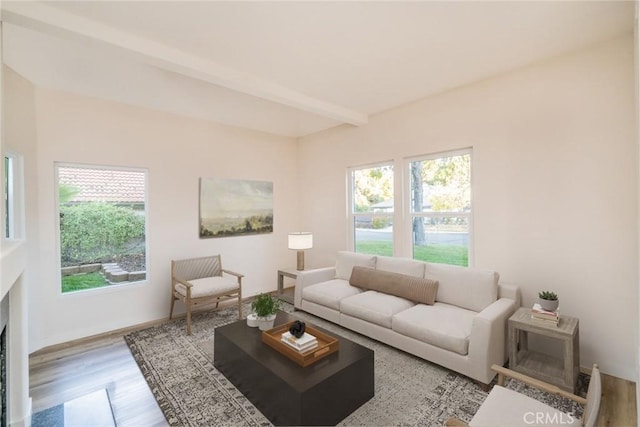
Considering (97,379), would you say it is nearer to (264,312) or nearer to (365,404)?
(264,312)

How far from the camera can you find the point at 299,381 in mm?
1905

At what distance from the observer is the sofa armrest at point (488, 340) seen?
2.30 meters

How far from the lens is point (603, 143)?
251cm

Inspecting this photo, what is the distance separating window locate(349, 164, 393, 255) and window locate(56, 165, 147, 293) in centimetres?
306

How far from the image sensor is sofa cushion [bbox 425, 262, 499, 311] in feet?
9.33

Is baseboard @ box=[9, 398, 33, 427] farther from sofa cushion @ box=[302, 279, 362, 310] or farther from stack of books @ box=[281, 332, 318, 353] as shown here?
sofa cushion @ box=[302, 279, 362, 310]

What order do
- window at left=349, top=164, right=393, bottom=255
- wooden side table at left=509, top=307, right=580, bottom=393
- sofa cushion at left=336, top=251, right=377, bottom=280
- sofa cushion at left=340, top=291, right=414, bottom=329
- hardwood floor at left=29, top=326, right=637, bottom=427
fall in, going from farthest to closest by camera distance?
1. window at left=349, top=164, right=393, bottom=255
2. sofa cushion at left=336, top=251, right=377, bottom=280
3. sofa cushion at left=340, top=291, right=414, bottom=329
4. wooden side table at left=509, top=307, right=580, bottom=393
5. hardwood floor at left=29, top=326, right=637, bottom=427

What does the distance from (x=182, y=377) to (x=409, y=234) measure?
3.06 m

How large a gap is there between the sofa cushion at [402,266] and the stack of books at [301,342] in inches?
65.6

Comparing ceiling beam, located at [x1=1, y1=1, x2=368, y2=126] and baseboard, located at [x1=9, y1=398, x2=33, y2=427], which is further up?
ceiling beam, located at [x1=1, y1=1, x2=368, y2=126]

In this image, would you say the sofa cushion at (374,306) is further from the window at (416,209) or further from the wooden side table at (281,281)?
the wooden side table at (281,281)

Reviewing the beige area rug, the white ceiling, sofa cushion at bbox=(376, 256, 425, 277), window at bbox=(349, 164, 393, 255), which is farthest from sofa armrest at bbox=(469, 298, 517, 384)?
the white ceiling

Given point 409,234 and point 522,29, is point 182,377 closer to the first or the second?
point 409,234

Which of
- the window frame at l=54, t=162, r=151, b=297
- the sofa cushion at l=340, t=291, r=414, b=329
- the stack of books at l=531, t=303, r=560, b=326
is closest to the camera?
the stack of books at l=531, t=303, r=560, b=326
